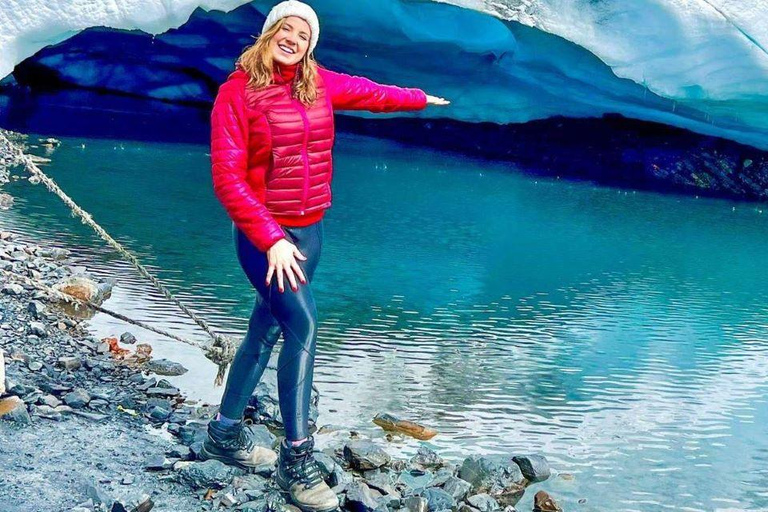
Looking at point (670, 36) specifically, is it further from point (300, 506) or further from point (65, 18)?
point (300, 506)

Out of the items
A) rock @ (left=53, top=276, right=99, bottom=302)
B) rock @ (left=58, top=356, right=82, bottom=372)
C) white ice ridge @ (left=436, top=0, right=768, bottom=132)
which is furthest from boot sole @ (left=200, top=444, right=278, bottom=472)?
white ice ridge @ (left=436, top=0, right=768, bottom=132)

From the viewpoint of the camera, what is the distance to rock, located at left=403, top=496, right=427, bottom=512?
267 centimetres

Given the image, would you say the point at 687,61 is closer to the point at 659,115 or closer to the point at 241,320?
the point at 659,115

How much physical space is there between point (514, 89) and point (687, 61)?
3.73m

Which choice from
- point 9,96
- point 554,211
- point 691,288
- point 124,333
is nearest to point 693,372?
point 691,288

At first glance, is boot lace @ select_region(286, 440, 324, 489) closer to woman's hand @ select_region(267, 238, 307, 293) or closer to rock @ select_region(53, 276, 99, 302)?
woman's hand @ select_region(267, 238, 307, 293)

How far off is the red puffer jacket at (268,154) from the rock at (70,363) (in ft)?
5.59

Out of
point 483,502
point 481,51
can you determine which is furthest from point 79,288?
point 481,51

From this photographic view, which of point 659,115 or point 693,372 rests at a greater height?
point 659,115

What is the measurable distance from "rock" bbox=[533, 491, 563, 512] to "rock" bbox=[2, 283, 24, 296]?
3.14 metres

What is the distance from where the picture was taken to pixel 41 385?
3.29m

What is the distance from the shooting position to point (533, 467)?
332 cm

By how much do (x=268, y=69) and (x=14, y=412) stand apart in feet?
4.75

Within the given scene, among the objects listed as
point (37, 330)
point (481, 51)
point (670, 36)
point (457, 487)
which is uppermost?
point (670, 36)
